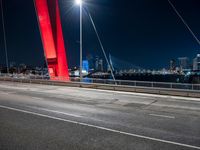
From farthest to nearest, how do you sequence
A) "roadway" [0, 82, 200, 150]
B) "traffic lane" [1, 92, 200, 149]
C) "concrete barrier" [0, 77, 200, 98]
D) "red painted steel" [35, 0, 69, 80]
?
1. "red painted steel" [35, 0, 69, 80]
2. "concrete barrier" [0, 77, 200, 98]
3. "traffic lane" [1, 92, 200, 149]
4. "roadway" [0, 82, 200, 150]

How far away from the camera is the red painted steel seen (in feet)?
92.9

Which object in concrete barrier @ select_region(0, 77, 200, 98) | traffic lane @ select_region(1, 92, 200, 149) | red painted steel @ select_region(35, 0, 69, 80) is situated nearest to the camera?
traffic lane @ select_region(1, 92, 200, 149)

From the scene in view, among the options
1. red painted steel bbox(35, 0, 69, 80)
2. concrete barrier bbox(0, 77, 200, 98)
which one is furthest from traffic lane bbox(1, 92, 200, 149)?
red painted steel bbox(35, 0, 69, 80)

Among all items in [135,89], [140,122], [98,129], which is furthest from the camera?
[135,89]

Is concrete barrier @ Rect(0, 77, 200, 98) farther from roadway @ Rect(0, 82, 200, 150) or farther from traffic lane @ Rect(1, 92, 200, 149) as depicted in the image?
traffic lane @ Rect(1, 92, 200, 149)

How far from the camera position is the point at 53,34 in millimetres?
28359

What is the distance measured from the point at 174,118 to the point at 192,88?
317 inches

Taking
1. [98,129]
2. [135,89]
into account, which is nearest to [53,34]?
[135,89]

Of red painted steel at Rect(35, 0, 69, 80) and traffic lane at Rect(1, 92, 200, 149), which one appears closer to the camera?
traffic lane at Rect(1, 92, 200, 149)

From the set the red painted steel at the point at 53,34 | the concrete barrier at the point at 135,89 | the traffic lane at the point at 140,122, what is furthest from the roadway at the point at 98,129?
the red painted steel at the point at 53,34

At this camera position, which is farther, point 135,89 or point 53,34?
point 53,34

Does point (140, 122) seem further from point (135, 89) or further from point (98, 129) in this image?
point (135, 89)

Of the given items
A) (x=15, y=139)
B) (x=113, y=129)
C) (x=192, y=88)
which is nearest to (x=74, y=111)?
(x=113, y=129)

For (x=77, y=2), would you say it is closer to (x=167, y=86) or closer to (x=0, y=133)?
(x=167, y=86)
